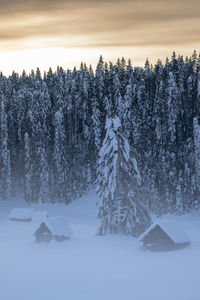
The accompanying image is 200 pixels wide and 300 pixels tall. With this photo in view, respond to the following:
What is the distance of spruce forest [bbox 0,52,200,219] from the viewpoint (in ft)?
205

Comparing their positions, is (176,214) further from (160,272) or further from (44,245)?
(160,272)

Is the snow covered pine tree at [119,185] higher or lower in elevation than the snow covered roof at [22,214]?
higher

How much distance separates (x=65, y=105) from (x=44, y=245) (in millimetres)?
44600

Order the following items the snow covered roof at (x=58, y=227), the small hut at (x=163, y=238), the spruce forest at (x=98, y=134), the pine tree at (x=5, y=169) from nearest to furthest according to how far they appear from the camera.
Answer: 1. the small hut at (x=163, y=238)
2. the snow covered roof at (x=58, y=227)
3. the spruce forest at (x=98, y=134)
4. the pine tree at (x=5, y=169)

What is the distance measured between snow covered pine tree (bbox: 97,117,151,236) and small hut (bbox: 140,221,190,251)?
103 inches

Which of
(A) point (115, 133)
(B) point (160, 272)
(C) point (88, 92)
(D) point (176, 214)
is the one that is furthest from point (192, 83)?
(B) point (160, 272)

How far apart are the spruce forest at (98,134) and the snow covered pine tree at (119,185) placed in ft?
74.5

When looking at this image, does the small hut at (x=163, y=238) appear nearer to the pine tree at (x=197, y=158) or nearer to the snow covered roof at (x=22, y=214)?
the pine tree at (x=197, y=158)

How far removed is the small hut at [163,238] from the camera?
1355 inches

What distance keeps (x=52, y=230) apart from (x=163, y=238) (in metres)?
10.5

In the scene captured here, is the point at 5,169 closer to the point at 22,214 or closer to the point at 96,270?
the point at 22,214

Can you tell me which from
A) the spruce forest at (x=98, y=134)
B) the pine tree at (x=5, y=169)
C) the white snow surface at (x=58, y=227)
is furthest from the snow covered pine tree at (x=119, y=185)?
the pine tree at (x=5, y=169)

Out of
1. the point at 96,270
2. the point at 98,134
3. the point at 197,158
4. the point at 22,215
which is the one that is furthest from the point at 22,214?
the point at 96,270

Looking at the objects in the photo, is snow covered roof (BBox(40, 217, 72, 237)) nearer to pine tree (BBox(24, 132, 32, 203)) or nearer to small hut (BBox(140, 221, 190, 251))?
small hut (BBox(140, 221, 190, 251))
